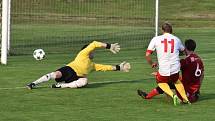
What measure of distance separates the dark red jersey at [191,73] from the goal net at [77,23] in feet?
45.3

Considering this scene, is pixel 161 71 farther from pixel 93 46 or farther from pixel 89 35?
pixel 89 35

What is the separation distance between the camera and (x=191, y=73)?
13.9m

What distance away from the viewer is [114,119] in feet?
38.4

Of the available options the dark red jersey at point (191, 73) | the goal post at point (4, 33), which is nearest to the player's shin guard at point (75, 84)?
the dark red jersey at point (191, 73)

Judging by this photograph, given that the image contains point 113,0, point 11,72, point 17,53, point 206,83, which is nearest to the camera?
point 206,83

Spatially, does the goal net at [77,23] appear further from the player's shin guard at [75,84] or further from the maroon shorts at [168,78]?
the maroon shorts at [168,78]

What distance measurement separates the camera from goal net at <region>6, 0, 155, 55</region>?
1244 inches

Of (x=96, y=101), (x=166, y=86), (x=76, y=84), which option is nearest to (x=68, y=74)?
(x=76, y=84)

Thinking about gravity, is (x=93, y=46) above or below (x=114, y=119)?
above

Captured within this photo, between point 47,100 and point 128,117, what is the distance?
2440 millimetres

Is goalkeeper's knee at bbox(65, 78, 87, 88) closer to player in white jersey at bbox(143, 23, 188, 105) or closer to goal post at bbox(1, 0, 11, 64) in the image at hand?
player in white jersey at bbox(143, 23, 188, 105)

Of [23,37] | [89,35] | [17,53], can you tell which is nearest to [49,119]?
[17,53]

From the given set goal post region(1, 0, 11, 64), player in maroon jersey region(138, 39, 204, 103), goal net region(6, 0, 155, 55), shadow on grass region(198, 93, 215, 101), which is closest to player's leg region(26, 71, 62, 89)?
player in maroon jersey region(138, 39, 204, 103)

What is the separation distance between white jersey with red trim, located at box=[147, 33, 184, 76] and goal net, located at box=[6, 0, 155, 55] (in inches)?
553
